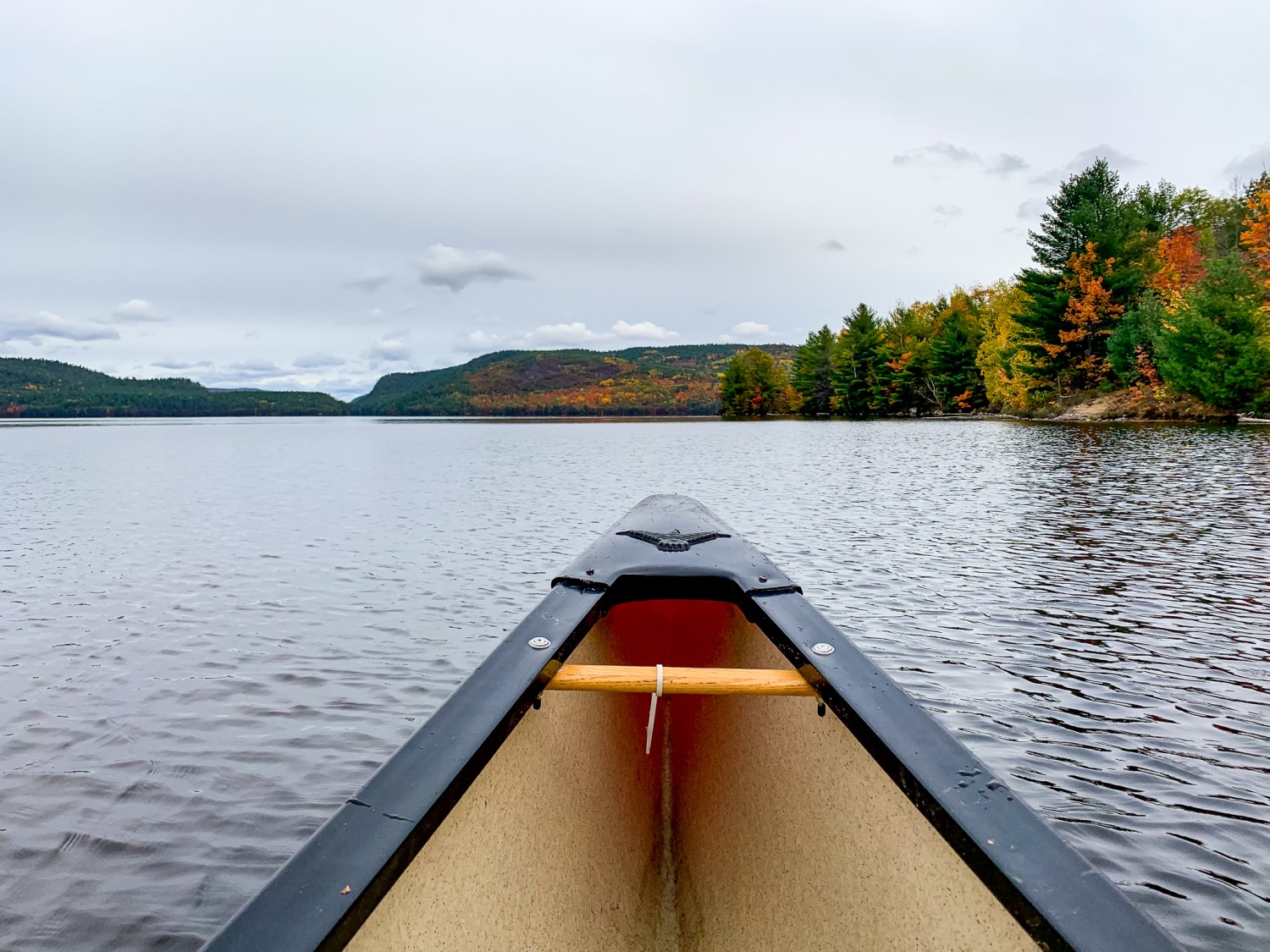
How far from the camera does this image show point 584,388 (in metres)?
176

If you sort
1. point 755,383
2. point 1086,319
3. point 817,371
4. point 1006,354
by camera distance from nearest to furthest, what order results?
point 1086,319 < point 1006,354 < point 817,371 < point 755,383

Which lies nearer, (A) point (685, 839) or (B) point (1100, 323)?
(A) point (685, 839)

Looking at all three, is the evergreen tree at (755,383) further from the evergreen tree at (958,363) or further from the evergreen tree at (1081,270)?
the evergreen tree at (1081,270)

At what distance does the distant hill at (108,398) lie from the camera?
132 m

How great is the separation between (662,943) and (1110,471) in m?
20.5

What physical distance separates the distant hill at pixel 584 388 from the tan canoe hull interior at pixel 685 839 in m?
138

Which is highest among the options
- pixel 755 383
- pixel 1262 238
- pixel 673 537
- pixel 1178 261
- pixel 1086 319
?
pixel 1178 261

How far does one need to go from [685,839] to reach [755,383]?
10368 centimetres

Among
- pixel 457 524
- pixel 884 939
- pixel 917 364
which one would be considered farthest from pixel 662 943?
pixel 917 364

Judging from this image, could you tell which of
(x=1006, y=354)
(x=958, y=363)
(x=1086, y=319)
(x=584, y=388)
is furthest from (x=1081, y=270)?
(x=584, y=388)

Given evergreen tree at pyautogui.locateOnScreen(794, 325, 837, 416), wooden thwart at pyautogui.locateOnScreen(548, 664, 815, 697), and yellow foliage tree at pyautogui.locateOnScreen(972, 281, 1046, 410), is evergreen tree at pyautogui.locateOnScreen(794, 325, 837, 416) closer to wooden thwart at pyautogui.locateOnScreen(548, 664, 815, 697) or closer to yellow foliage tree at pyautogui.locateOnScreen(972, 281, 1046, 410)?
yellow foliage tree at pyautogui.locateOnScreen(972, 281, 1046, 410)

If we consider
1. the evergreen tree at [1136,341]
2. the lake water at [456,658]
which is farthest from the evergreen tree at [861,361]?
the lake water at [456,658]

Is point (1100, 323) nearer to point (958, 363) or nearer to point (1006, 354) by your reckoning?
point (1006, 354)

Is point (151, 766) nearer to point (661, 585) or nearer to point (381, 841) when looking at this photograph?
point (661, 585)
